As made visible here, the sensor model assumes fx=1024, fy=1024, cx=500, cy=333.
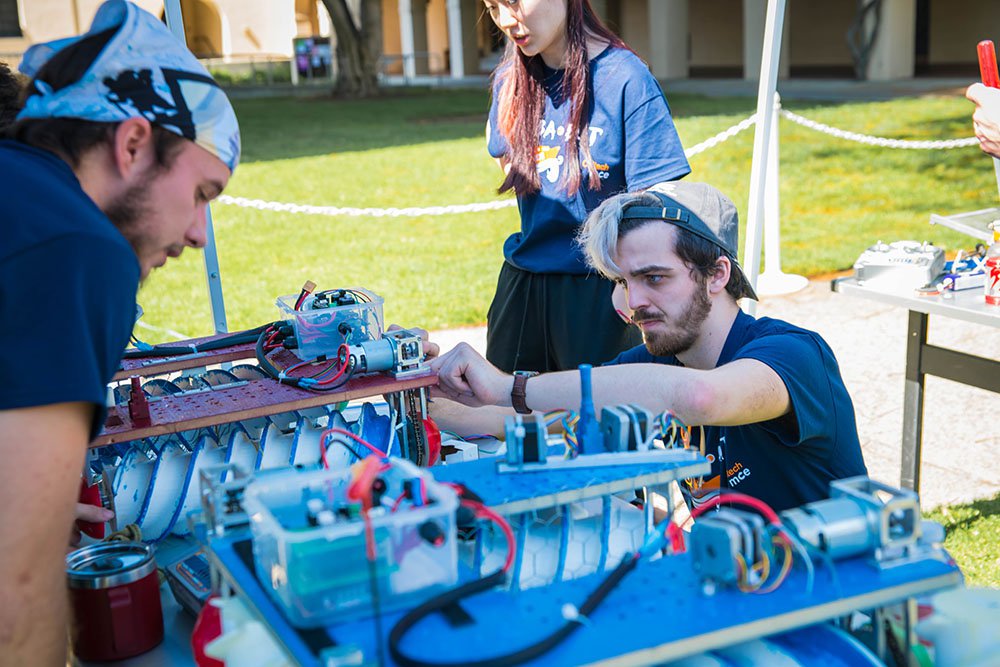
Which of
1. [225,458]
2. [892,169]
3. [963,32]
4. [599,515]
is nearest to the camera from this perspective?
[599,515]

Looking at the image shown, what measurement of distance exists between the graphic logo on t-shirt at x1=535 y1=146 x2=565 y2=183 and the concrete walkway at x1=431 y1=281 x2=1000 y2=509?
75.6 inches

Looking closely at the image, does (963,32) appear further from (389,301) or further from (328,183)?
(389,301)

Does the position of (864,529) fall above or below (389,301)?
above

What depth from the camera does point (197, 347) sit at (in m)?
2.29

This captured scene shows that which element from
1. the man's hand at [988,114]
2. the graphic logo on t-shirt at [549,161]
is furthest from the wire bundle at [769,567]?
the man's hand at [988,114]

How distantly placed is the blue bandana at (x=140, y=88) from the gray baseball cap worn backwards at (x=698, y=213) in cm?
94

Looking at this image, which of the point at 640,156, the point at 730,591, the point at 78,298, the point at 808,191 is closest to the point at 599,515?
the point at 730,591

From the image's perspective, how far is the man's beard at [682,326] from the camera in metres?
2.11

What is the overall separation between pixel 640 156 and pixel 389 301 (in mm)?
4169

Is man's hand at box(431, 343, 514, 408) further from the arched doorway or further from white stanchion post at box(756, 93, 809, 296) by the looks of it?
the arched doorway

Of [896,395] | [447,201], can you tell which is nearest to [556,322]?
[896,395]

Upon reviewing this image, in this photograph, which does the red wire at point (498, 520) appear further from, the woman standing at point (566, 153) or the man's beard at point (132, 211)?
the woman standing at point (566, 153)

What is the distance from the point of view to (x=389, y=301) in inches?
265

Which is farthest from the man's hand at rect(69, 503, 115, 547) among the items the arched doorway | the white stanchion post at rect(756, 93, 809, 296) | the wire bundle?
the arched doorway
